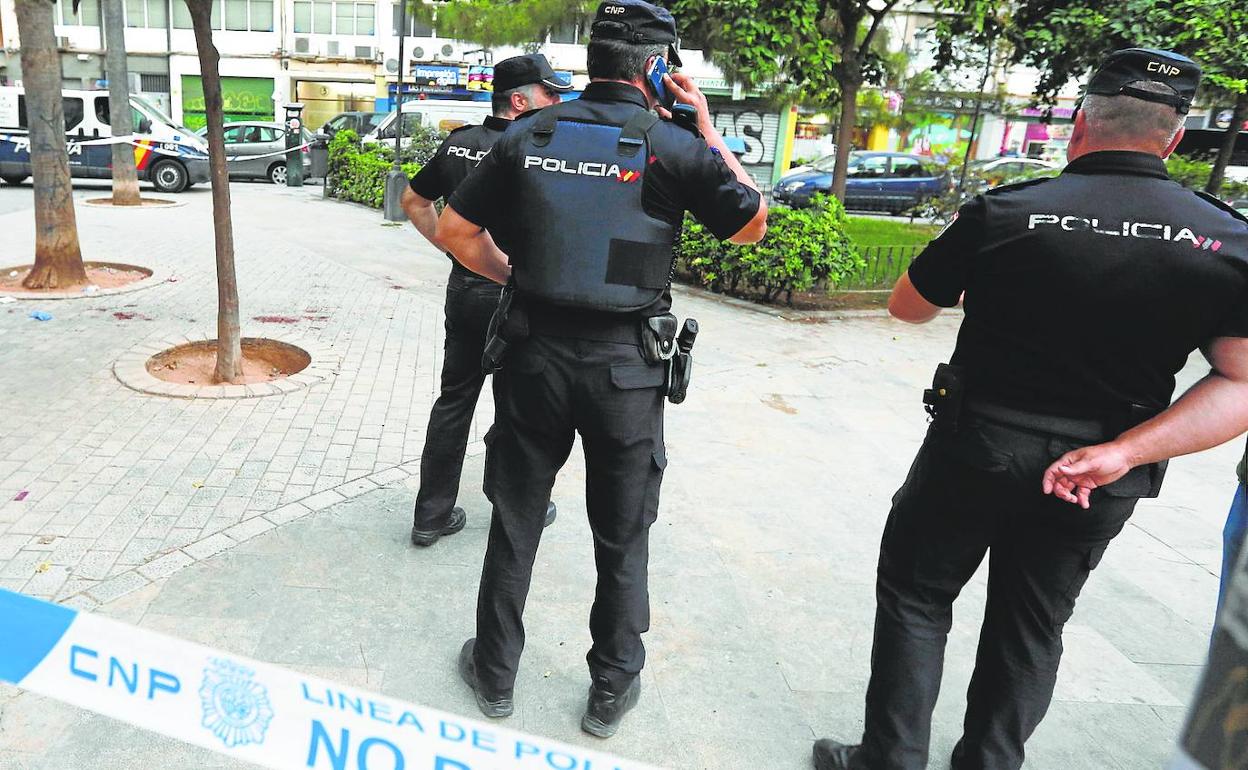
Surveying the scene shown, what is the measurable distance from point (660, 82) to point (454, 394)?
5.45ft

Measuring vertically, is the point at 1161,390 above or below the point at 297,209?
above

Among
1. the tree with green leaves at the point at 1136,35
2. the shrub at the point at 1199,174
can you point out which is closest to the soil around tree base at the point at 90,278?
the tree with green leaves at the point at 1136,35

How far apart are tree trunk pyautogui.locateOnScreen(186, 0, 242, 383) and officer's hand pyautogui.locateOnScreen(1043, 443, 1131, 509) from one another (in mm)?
4843

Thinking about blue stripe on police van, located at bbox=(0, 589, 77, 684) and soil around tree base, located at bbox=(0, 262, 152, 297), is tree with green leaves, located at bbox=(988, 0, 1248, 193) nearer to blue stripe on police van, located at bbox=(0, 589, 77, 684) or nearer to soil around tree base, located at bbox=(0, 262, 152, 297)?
blue stripe on police van, located at bbox=(0, 589, 77, 684)

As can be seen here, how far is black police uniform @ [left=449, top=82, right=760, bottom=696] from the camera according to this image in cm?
236

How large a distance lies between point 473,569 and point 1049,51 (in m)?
8.25

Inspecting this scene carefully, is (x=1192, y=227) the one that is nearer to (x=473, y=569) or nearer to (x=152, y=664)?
(x=152, y=664)

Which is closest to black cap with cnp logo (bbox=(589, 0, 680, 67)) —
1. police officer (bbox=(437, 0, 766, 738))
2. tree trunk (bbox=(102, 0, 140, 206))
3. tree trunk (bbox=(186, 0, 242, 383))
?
police officer (bbox=(437, 0, 766, 738))

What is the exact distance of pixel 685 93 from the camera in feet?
8.19

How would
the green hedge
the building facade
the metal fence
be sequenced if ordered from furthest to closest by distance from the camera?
the building facade → the metal fence → the green hedge

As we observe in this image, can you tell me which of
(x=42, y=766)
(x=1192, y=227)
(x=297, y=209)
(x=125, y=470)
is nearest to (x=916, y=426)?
(x=1192, y=227)

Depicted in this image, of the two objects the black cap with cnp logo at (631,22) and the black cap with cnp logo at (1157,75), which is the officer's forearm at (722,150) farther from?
the black cap with cnp logo at (1157,75)

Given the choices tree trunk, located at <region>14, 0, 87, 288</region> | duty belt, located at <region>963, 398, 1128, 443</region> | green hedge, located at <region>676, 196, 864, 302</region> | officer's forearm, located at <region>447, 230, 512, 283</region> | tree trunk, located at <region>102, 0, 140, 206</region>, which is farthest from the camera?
tree trunk, located at <region>102, 0, 140, 206</region>

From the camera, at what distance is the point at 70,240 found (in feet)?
25.5
